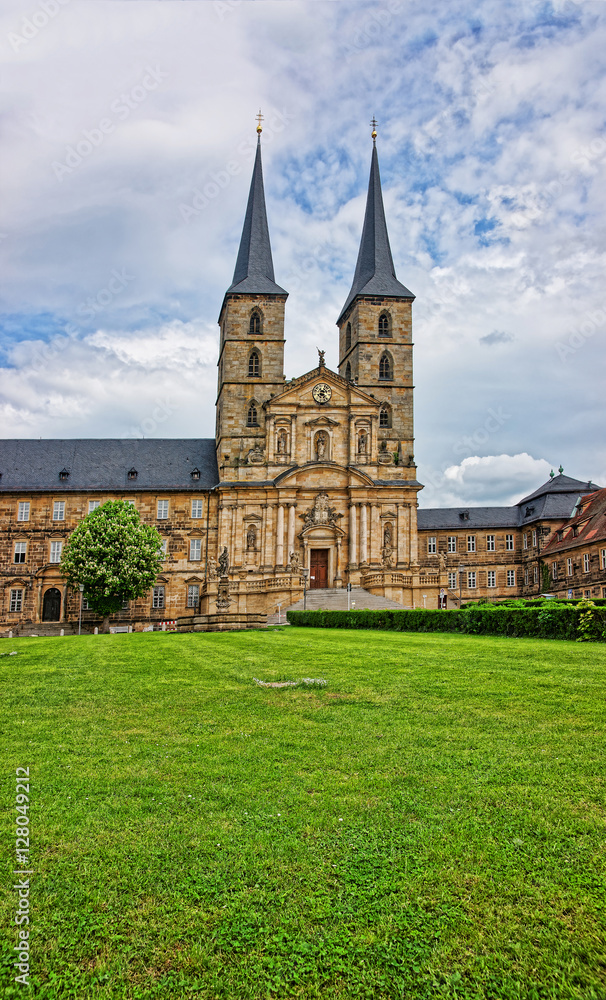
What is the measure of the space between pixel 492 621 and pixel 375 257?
147ft

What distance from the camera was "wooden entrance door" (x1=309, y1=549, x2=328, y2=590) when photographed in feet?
168

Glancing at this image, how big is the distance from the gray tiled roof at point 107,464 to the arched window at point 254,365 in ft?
25.3

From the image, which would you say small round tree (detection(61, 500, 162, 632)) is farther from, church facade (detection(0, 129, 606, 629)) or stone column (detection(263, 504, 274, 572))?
stone column (detection(263, 504, 274, 572))

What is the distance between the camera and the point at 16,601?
52281 millimetres

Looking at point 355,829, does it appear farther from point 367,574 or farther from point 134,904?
point 367,574

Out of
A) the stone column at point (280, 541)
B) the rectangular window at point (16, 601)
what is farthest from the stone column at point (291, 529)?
the rectangular window at point (16, 601)

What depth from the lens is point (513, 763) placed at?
6438mm

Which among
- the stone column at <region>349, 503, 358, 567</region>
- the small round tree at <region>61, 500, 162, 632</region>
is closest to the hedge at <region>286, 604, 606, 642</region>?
the small round tree at <region>61, 500, 162, 632</region>

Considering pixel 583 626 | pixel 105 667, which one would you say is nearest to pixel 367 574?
pixel 583 626

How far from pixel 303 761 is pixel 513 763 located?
6.47 feet

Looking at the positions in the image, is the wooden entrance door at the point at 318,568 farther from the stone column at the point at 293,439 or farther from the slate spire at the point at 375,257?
the slate spire at the point at 375,257

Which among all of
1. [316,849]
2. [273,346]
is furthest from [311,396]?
[316,849]

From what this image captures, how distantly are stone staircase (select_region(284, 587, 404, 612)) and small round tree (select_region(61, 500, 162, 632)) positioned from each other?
391 inches

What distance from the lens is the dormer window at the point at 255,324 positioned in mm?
56406
